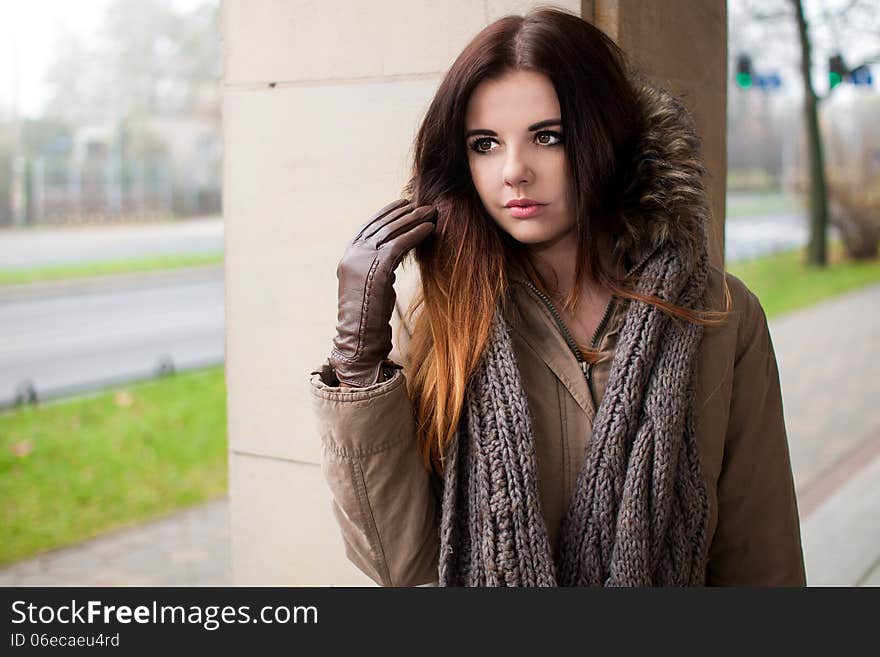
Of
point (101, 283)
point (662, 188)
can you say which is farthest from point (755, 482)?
point (101, 283)

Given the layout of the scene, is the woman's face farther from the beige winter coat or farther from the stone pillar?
the stone pillar

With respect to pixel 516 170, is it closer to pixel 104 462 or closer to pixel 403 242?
pixel 403 242

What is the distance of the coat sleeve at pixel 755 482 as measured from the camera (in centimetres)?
195

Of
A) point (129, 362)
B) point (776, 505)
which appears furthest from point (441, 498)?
point (129, 362)

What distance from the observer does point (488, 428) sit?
1.79 m

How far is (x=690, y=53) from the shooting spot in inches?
108

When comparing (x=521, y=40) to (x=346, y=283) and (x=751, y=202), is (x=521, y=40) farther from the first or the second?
(x=751, y=202)

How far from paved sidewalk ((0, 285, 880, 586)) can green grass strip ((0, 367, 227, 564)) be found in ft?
0.97

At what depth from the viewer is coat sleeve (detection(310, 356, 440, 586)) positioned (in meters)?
1.72

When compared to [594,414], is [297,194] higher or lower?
higher

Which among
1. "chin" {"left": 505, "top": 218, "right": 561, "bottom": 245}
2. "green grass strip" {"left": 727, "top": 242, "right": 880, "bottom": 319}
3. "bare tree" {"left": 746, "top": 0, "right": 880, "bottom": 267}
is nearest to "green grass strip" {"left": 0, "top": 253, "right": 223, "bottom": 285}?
"green grass strip" {"left": 727, "top": 242, "right": 880, "bottom": 319}

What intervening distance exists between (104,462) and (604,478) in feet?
19.8

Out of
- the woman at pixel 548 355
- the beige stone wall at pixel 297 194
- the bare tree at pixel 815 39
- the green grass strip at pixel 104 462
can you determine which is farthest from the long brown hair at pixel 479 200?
the bare tree at pixel 815 39

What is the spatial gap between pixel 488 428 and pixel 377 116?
117 centimetres
